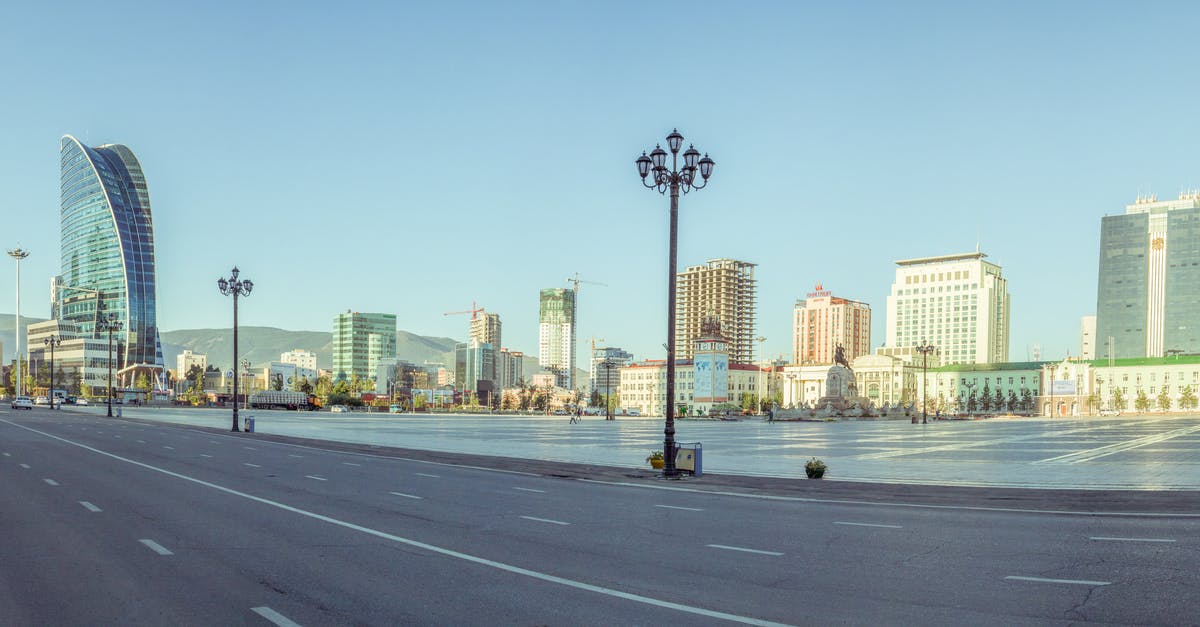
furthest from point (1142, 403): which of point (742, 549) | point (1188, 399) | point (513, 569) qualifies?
point (513, 569)

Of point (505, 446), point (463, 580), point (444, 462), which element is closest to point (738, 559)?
point (463, 580)

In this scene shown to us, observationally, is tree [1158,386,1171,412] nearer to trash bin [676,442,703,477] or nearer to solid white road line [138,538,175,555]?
trash bin [676,442,703,477]

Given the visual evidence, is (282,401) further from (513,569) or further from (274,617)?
(274,617)

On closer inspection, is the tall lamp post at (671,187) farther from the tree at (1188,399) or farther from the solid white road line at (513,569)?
the tree at (1188,399)

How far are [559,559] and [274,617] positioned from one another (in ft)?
14.3

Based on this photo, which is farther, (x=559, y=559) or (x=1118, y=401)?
(x=1118, y=401)

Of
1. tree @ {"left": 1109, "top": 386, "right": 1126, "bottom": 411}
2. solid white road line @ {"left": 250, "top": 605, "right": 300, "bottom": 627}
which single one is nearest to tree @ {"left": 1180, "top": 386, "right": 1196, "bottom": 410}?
tree @ {"left": 1109, "top": 386, "right": 1126, "bottom": 411}

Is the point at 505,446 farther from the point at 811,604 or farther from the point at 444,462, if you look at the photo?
the point at 811,604

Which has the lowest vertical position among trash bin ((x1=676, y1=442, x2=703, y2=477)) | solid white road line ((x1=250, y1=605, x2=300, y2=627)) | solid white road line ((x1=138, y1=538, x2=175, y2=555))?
trash bin ((x1=676, y1=442, x2=703, y2=477))

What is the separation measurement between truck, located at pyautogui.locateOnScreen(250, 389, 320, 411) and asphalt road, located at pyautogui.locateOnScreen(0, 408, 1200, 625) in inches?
5240

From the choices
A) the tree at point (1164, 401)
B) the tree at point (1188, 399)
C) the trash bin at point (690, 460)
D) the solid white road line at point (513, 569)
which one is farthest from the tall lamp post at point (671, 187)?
the tree at point (1188, 399)

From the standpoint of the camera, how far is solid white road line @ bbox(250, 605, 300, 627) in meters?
8.25

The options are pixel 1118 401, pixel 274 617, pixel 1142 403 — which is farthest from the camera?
pixel 1118 401

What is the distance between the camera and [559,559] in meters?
11.8
